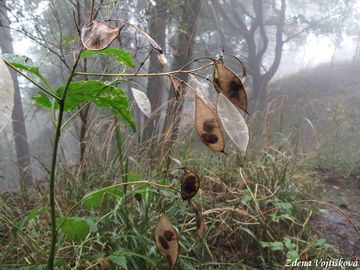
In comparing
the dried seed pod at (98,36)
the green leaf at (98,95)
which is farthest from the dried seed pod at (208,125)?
the green leaf at (98,95)

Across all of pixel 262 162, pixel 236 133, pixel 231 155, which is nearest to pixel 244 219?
pixel 262 162

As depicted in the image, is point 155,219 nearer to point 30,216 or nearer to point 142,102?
point 30,216

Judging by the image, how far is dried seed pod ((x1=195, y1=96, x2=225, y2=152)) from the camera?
571mm

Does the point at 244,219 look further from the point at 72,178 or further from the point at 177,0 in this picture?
the point at 177,0

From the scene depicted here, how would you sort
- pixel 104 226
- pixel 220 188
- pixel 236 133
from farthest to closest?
pixel 220 188
pixel 104 226
pixel 236 133

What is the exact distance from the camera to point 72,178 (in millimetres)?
2215

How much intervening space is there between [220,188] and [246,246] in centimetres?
69

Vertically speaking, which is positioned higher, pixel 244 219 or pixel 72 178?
→ pixel 72 178

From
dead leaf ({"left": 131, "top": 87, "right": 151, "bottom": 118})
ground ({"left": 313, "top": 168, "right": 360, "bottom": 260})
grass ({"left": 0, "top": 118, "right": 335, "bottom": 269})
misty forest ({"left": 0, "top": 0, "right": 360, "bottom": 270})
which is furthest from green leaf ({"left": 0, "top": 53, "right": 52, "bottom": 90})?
ground ({"left": 313, "top": 168, "right": 360, "bottom": 260})

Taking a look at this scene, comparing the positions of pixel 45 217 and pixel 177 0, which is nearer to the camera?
pixel 45 217

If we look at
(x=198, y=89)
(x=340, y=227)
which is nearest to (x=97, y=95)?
(x=198, y=89)

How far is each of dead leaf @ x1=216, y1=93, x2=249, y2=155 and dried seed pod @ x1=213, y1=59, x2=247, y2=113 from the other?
0.06 feet

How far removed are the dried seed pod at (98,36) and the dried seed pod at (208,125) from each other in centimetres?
17

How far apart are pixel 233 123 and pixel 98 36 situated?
0.79 feet
